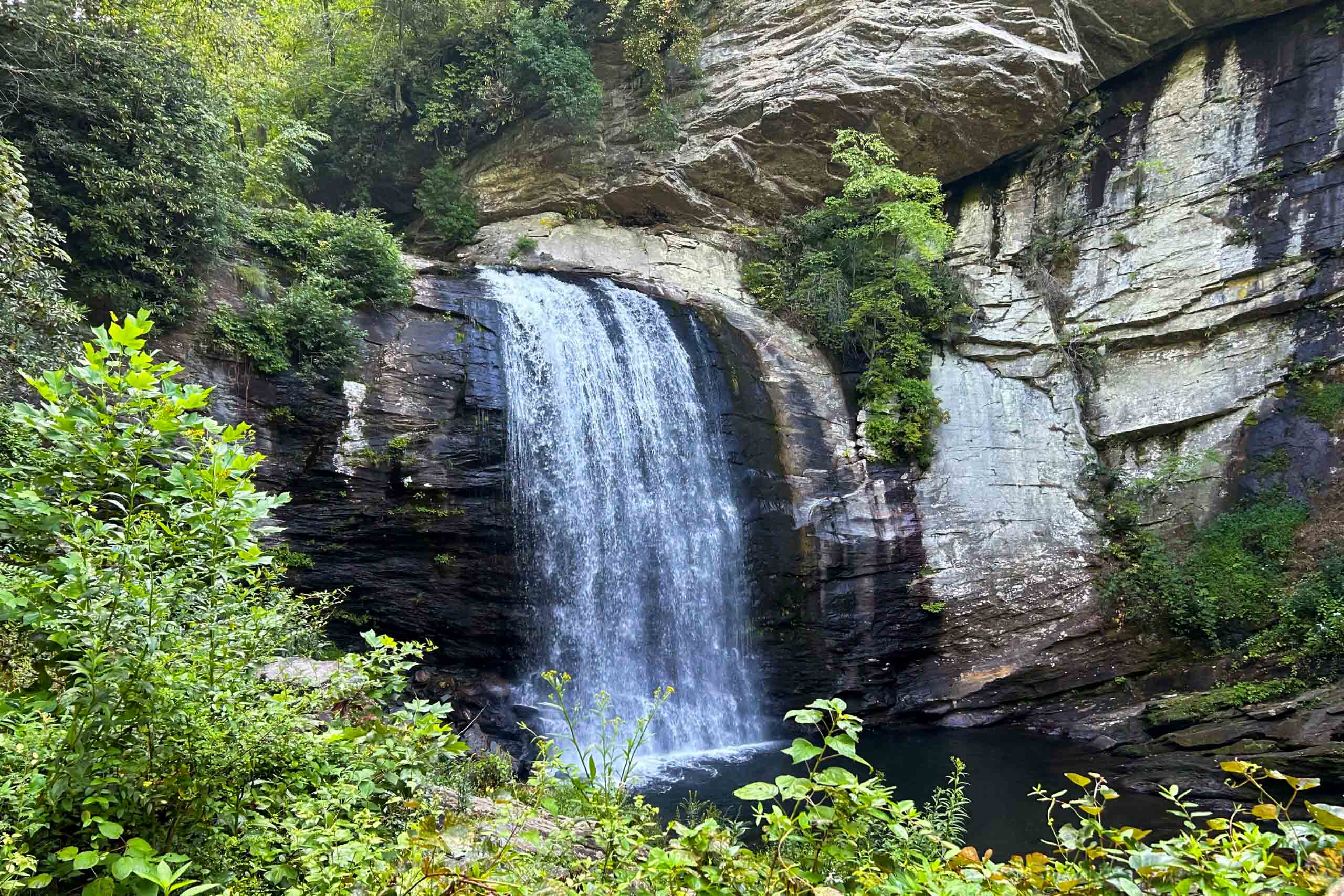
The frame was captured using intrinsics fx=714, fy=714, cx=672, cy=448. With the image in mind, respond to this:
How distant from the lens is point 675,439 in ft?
40.2

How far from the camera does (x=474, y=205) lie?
15.9 meters

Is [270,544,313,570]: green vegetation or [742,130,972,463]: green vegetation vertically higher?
[742,130,972,463]: green vegetation

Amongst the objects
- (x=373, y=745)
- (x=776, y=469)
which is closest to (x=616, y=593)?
(x=776, y=469)

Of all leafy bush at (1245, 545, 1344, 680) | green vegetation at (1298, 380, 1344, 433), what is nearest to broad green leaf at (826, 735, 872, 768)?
leafy bush at (1245, 545, 1344, 680)

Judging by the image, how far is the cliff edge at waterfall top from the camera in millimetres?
2074

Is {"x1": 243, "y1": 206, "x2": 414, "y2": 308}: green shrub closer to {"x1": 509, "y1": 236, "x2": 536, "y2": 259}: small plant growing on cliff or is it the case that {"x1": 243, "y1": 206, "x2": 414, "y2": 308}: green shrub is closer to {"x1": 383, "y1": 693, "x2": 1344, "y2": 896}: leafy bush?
{"x1": 509, "y1": 236, "x2": 536, "y2": 259}: small plant growing on cliff

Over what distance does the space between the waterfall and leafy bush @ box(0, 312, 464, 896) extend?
835 centimetres

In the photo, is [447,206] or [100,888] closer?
[100,888]

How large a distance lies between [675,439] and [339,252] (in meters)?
6.12

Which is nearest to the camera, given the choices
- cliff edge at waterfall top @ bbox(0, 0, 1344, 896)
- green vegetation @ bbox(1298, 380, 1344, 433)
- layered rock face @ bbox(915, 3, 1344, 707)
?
A: cliff edge at waterfall top @ bbox(0, 0, 1344, 896)

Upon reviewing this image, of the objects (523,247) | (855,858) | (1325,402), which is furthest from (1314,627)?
(523,247)

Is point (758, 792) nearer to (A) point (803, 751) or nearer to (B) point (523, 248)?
(A) point (803, 751)

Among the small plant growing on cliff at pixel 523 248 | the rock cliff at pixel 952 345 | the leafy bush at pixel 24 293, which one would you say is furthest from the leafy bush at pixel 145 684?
the small plant growing on cliff at pixel 523 248

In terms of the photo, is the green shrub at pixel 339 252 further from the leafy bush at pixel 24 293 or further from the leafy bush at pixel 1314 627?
the leafy bush at pixel 1314 627
